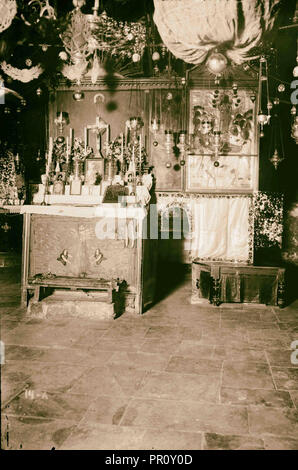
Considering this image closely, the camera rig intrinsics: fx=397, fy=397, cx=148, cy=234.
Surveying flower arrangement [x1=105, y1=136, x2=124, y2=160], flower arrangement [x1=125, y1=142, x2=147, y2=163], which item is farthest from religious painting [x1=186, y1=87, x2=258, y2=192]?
flower arrangement [x1=105, y1=136, x2=124, y2=160]

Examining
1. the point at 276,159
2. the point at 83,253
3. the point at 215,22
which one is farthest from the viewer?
the point at 276,159

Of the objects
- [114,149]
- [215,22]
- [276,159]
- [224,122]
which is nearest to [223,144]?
[224,122]

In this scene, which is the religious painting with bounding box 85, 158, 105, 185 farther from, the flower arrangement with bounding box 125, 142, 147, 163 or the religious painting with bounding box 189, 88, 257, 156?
the religious painting with bounding box 189, 88, 257, 156

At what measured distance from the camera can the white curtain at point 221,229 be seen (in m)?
7.79

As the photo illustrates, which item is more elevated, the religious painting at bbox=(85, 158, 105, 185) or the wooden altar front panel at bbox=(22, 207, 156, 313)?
the religious painting at bbox=(85, 158, 105, 185)

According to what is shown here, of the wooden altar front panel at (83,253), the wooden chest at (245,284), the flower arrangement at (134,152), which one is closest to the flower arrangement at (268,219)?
the wooden chest at (245,284)

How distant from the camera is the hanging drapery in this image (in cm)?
272

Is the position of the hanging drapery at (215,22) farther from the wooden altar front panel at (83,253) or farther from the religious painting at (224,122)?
the religious painting at (224,122)

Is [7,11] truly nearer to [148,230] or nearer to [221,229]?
[148,230]

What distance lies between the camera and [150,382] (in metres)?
3.43

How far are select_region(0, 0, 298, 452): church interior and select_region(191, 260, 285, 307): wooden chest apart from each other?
0.10ft

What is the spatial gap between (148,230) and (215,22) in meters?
3.68

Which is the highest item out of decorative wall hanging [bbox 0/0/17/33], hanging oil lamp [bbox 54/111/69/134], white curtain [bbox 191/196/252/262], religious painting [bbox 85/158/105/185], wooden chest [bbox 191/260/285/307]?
hanging oil lamp [bbox 54/111/69/134]

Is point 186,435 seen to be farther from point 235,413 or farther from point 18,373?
point 18,373
